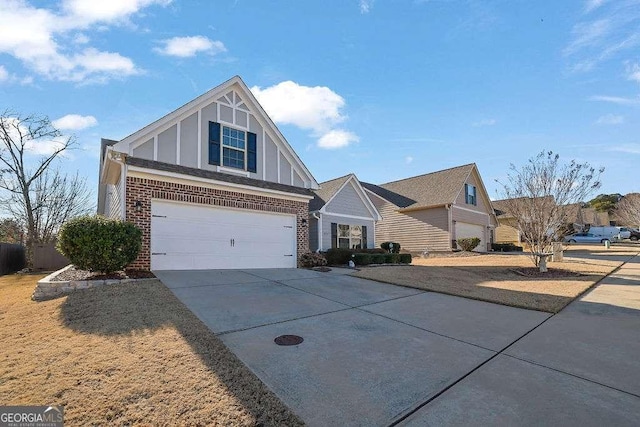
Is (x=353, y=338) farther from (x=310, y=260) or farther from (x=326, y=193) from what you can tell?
(x=326, y=193)

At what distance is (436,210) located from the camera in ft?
80.7

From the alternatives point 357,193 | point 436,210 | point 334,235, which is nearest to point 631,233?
point 436,210

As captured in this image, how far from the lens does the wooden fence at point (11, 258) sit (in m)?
15.6

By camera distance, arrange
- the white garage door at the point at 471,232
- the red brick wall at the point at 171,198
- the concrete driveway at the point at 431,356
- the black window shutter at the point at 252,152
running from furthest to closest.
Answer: the white garage door at the point at 471,232
the black window shutter at the point at 252,152
the red brick wall at the point at 171,198
the concrete driveway at the point at 431,356

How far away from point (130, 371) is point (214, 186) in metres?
8.25

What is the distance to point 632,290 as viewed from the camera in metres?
9.09

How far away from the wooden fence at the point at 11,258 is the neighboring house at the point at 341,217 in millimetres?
14577

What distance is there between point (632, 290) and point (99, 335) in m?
12.5

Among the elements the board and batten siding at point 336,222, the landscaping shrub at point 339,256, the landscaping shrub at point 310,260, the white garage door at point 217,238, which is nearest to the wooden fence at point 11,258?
the white garage door at point 217,238

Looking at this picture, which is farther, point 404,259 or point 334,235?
point 334,235

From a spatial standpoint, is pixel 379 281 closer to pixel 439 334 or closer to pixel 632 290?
pixel 439 334

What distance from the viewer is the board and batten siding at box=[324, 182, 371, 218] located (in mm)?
18072

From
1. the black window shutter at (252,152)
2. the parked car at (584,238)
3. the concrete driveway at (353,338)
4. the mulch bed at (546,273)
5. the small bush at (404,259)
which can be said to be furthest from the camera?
the parked car at (584,238)

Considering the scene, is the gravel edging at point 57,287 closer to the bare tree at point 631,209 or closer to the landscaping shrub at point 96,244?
the landscaping shrub at point 96,244
